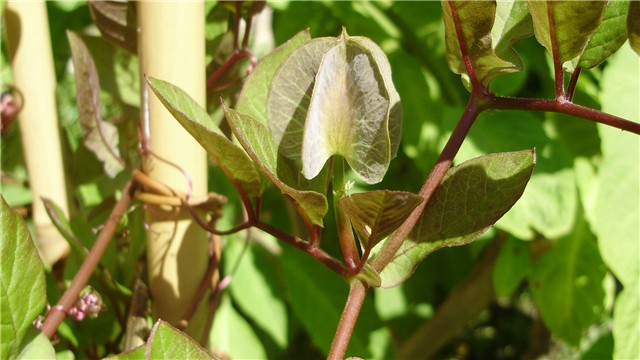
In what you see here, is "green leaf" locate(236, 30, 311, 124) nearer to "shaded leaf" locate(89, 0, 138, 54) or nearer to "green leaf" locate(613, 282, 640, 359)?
"shaded leaf" locate(89, 0, 138, 54)

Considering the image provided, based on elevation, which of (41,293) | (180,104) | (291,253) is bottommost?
(291,253)

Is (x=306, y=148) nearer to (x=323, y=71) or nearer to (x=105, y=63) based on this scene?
(x=323, y=71)

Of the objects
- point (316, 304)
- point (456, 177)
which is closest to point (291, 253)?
point (316, 304)

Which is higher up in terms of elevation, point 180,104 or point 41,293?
point 180,104

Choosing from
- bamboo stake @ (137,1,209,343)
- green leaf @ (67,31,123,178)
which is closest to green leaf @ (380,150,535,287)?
bamboo stake @ (137,1,209,343)

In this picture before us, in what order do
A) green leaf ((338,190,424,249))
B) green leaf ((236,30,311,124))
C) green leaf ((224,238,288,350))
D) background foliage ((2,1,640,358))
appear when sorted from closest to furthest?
green leaf ((338,190,424,249)) < green leaf ((236,30,311,124)) < background foliage ((2,1,640,358)) < green leaf ((224,238,288,350))

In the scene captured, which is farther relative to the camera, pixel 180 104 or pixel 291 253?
pixel 291 253

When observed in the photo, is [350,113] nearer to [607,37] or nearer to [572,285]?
[607,37]

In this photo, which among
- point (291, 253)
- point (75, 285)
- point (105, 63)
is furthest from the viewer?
point (291, 253)
